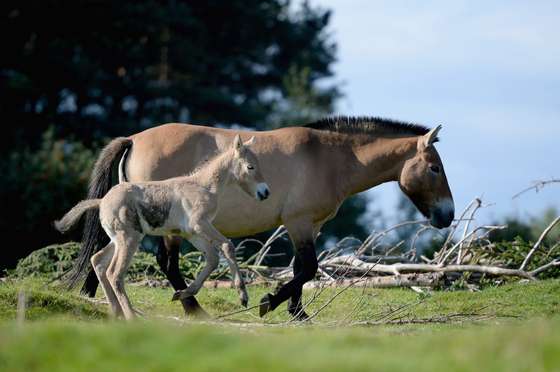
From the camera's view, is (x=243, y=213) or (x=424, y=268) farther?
(x=424, y=268)

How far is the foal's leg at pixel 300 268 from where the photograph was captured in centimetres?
1203

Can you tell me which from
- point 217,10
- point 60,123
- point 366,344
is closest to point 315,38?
point 217,10

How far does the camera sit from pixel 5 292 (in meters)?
10.9

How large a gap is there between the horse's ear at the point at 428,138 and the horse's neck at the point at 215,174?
317 centimetres

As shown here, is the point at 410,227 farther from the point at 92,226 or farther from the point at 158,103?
the point at 92,226

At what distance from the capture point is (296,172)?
1257 centimetres

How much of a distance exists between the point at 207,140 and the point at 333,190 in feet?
5.90

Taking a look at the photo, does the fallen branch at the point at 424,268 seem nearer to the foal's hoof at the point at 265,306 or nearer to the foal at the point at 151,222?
the foal's hoof at the point at 265,306

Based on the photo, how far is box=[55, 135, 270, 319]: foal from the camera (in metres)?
10.1

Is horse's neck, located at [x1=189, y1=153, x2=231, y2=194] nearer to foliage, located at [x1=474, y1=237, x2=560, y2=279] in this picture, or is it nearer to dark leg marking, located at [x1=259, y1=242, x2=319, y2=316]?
dark leg marking, located at [x1=259, y1=242, x2=319, y2=316]

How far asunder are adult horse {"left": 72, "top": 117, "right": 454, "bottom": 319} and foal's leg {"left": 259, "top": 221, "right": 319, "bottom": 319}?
0.5 inches

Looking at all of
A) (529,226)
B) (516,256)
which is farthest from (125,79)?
(516,256)

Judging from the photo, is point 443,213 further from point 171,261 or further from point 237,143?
point 171,261

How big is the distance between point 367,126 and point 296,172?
146 centimetres
